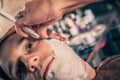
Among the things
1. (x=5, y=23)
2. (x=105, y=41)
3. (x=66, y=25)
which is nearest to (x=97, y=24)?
(x=105, y=41)

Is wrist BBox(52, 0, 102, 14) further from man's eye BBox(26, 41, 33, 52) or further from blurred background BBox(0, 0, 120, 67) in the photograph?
man's eye BBox(26, 41, 33, 52)

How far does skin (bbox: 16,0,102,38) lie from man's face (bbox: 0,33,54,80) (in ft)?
0.33

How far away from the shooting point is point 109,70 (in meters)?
1.23

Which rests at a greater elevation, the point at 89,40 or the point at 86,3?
the point at 86,3

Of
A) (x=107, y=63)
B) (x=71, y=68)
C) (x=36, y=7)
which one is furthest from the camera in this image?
(x=36, y=7)

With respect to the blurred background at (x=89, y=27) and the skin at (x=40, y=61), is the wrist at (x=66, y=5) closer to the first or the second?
the blurred background at (x=89, y=27)

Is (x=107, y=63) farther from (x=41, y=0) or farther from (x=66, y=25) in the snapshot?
(x=41, y=0)

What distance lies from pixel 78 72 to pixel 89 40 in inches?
A: 8.6

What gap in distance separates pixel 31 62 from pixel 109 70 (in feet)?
1.09

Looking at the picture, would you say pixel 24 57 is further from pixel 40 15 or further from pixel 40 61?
pixel 40 15

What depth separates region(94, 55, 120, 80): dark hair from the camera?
120 cm

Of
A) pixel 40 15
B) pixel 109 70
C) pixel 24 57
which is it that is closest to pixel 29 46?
pixel 24 57

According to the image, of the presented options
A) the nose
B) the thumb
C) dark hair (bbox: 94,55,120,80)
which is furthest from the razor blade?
dark hair (bbox: 94,55,120,80)

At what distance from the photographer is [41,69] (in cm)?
117
